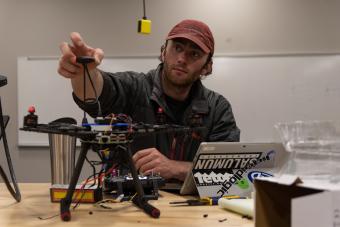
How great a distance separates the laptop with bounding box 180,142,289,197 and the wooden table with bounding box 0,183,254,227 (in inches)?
3.3

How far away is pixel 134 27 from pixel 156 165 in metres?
1.99

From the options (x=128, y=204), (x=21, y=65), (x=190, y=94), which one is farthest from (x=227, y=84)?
(x=128, y=204)

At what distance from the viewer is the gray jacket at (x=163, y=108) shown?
57.1 inches

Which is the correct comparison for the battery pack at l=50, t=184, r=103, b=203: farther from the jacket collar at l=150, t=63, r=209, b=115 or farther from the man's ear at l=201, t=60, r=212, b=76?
the man's ear at l=201, t=60, r=212, b=76

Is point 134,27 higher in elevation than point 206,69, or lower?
higher

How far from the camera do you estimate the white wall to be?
285cm

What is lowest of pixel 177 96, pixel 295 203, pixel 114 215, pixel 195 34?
pixel 114 215

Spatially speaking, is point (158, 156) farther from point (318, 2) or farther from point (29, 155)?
point (318, 2)

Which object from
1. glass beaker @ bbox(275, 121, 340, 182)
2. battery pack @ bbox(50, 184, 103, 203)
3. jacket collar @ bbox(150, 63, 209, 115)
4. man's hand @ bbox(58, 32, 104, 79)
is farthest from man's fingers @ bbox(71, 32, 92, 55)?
jacket collar @ bbox(150, 63, 209, 115)

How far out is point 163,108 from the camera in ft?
4.95

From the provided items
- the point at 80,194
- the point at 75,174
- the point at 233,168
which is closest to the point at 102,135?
the point at 75,174

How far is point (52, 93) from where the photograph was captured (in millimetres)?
2896

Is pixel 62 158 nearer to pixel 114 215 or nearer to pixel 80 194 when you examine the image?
pixel 80 194

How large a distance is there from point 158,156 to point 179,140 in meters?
0.33
